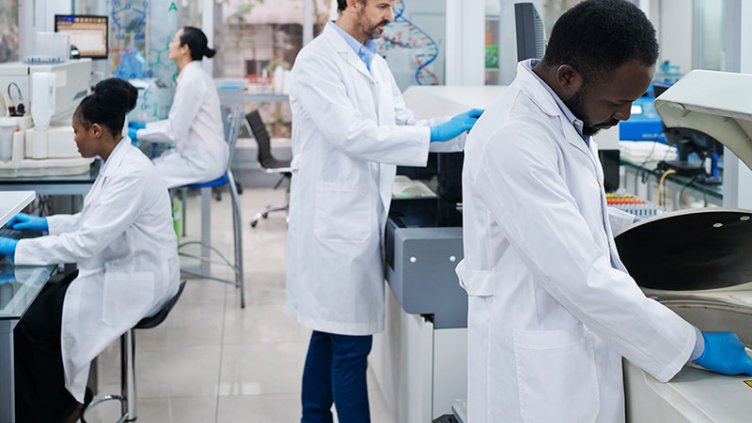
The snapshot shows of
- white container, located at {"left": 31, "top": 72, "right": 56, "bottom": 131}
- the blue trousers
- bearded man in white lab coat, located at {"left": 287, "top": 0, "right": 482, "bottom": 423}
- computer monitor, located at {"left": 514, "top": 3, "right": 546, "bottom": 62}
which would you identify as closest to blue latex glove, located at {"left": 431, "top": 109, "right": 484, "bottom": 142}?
bearded man in white lab coat, located at {"left": 287, "top": 0, "right": 482, "bottom": 423}

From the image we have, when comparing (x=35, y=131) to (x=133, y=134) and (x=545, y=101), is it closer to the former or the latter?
(x=133, y=134)

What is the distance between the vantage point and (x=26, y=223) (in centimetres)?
298

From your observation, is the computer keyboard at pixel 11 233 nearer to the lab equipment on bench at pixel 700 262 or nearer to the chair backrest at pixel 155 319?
the chair backrest at pixel 155 319

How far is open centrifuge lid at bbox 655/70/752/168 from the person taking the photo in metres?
1.46

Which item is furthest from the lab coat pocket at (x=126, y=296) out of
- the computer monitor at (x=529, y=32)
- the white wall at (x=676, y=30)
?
the white wall at (x=676, y=30)

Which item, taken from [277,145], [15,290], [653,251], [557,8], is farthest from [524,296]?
[277,145]

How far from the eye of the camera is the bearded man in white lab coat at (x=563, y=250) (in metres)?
1.47

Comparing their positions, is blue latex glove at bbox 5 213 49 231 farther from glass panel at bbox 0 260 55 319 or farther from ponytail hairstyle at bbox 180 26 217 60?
ponytail hairstyle at bbox 180 26 217 60

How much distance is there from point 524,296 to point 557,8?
3.30 m

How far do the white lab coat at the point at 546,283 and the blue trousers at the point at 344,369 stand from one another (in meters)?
1.08

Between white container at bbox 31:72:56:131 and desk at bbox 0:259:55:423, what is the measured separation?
121 centimetres

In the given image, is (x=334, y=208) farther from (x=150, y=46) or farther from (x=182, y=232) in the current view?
(x=182, y=232)

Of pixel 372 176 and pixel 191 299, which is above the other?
pixel 372 176

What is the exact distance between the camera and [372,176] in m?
2.76
